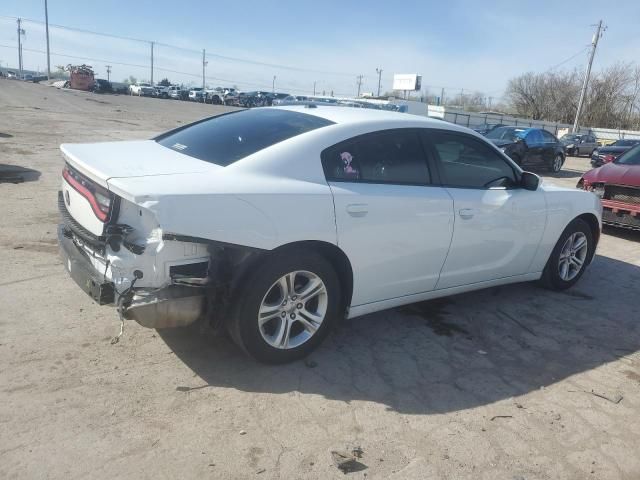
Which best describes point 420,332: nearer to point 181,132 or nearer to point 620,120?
point 181,132

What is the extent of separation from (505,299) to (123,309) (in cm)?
359

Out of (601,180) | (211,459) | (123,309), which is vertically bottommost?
(211,459)

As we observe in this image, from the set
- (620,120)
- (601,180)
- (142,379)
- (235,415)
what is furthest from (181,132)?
(620,120)

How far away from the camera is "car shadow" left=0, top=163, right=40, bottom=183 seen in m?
8.36

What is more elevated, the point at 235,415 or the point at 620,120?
the point at 620,120

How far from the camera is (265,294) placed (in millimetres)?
3172

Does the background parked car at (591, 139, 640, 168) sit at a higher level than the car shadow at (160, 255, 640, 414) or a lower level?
higher

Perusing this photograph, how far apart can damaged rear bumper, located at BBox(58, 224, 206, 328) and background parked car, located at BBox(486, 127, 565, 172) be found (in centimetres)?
1432

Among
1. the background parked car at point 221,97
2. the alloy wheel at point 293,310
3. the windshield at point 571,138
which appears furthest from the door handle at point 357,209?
the background parked car at point 221,97

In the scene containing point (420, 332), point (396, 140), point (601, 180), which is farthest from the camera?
point (601, 180)

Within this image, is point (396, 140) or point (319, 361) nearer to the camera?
point (319, 361)

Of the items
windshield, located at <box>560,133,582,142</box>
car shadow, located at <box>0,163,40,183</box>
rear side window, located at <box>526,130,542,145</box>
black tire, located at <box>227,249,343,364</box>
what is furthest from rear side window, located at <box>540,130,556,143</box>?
black tire, located at <box>227,249,343,364</box>

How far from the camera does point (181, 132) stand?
13.9ft

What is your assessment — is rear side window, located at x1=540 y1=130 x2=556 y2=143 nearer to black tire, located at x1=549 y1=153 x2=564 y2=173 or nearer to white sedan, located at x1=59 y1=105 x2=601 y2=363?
black tire, located at x1=549 y1=153 x2=564 y2=173
